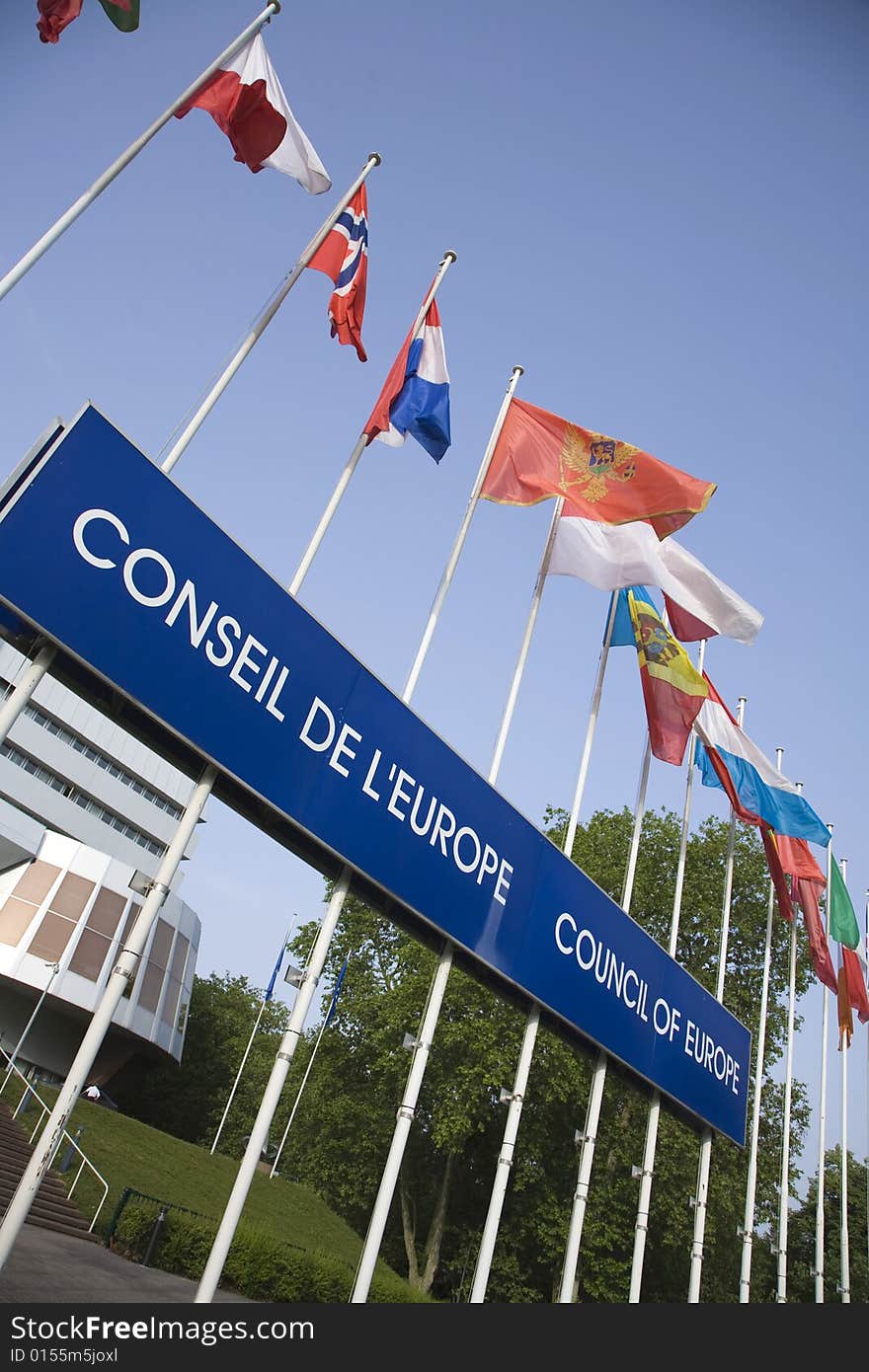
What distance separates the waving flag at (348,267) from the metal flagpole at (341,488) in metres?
1.04

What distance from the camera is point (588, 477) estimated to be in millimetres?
13516

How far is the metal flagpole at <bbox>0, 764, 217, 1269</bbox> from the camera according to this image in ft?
21.9

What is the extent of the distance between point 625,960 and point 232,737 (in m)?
7.87

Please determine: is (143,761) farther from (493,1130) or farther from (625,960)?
(625,960)

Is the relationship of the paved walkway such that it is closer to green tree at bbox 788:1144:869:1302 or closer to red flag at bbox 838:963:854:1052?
red flag at bbox 838:963:854:1052

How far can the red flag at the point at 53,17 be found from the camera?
9242 millimetres

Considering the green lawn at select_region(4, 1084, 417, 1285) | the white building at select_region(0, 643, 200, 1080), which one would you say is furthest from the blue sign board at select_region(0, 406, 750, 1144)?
the white building at select_region(0, 643, 200, 1080)

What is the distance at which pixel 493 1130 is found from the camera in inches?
1187

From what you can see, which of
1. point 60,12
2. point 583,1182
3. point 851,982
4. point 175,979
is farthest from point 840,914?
point 175,979

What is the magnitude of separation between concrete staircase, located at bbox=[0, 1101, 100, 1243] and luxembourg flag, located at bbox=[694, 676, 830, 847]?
14.4m

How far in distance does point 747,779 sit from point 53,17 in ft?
52.1

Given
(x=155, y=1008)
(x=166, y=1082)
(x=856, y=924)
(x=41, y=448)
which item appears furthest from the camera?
(x=166, y=1082)

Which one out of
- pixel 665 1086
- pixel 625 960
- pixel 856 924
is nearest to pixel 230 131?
pixel 625 960

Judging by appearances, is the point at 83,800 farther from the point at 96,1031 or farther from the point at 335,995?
the point at 96,1031
